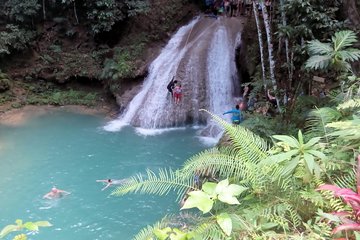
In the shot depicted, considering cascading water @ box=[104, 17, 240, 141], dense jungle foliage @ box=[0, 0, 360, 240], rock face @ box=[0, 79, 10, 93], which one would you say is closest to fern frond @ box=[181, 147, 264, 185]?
dense jungle foliage @ box=[0, 0, 360, 240]

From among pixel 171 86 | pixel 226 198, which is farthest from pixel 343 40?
pixel 171 86

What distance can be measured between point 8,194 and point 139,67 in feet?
23.0

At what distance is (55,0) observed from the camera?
14703mm

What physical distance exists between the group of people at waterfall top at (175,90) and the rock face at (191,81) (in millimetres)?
171

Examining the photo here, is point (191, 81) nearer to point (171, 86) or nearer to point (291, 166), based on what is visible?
point (171, 86)

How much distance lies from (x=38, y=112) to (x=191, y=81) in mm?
5444

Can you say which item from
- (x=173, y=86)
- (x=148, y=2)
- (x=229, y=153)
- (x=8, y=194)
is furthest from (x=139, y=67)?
(x=229, y=153)

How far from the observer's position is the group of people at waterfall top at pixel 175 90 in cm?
1227

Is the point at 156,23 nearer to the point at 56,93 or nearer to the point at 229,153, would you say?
the point at 56,93

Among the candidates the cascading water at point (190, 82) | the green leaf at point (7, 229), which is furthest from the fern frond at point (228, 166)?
the cascading water at point (190, 82)

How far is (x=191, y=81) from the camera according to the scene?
12.9 m

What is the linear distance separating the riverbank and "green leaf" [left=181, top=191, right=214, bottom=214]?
11116 millimetres

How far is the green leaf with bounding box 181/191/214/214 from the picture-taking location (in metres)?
1.76

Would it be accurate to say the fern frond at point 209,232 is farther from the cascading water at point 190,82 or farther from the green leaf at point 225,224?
the cascading water at point 190,82
